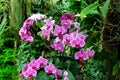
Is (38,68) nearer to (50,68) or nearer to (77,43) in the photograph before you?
(50,68)

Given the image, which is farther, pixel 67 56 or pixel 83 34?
pixel 67 56

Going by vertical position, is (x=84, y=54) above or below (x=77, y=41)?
below

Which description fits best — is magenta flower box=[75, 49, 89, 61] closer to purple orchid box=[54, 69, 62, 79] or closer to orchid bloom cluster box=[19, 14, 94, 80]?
orchid bloom cluster box=[19, 14, 94, 80]

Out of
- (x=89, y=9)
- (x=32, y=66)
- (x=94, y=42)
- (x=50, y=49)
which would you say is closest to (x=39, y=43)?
(x=50, y=49)

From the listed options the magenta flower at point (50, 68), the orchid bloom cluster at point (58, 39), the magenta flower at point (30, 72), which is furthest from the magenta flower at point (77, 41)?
the magenta flower at point (30, 72)

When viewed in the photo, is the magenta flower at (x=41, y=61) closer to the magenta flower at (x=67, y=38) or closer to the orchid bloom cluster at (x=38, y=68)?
the orchid bloom cluster at (x=38, y=68)

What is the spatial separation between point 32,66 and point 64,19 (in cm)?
49

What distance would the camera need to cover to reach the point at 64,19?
9.01ft

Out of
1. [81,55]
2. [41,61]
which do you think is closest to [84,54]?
[81,55]

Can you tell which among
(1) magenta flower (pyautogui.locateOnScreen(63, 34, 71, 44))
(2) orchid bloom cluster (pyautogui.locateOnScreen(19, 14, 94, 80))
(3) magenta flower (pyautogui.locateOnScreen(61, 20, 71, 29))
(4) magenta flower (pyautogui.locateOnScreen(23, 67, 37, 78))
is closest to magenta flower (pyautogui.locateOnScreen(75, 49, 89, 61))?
(2) orchid bloom cluster (pyautogui.locateOnScreen(19, 14, 94, 80))

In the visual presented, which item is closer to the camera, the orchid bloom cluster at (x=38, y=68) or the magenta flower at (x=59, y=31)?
the orchid bloom cluster at (x=38, y=68)

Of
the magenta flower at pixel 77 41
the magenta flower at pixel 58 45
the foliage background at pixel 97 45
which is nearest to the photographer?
the foliage background at pixel 97 45

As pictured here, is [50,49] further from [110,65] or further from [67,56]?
[110,65]

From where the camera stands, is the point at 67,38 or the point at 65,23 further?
the point at 65,23
